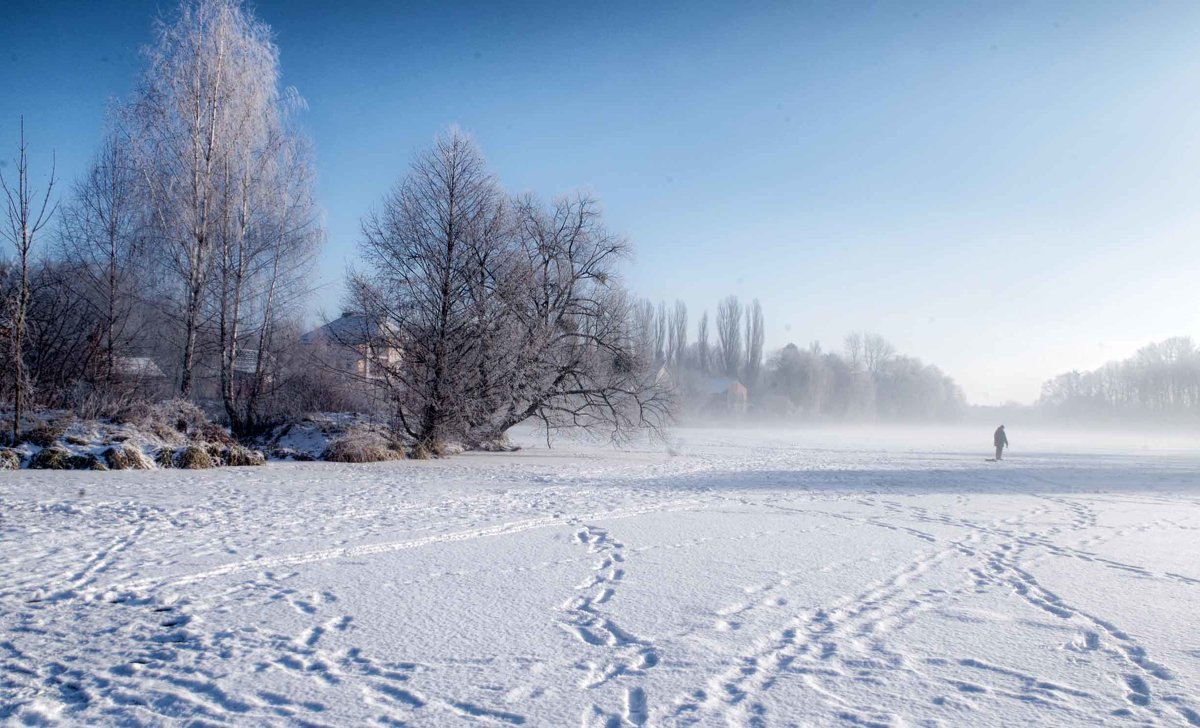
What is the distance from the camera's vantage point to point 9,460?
12.8m

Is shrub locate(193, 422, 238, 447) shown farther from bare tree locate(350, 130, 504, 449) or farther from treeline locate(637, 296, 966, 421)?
treeline locate(637, 296, 966, 421)

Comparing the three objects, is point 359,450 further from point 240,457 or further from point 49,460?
point 49,460

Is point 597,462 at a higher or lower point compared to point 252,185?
lower

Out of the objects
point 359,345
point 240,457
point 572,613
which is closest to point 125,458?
point 240,457

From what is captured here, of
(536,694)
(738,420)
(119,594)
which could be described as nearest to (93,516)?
(119,594)

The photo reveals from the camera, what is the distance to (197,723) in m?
3.38

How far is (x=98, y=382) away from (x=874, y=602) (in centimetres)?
1809

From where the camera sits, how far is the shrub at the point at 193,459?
14422mm

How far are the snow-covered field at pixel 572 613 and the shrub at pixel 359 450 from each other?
644 centimetres

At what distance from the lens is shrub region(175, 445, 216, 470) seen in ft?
47.3

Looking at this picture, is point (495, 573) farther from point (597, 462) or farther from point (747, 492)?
point (597, 462)

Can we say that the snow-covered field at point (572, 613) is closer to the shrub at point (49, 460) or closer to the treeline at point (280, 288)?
the shrub at point (49, 460)

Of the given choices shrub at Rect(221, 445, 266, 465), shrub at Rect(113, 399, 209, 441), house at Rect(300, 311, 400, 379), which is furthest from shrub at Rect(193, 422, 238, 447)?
house at Rect(300, 311, 400, 379)

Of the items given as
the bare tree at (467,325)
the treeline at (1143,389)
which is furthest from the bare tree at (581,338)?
the treeline at (1143,389)
